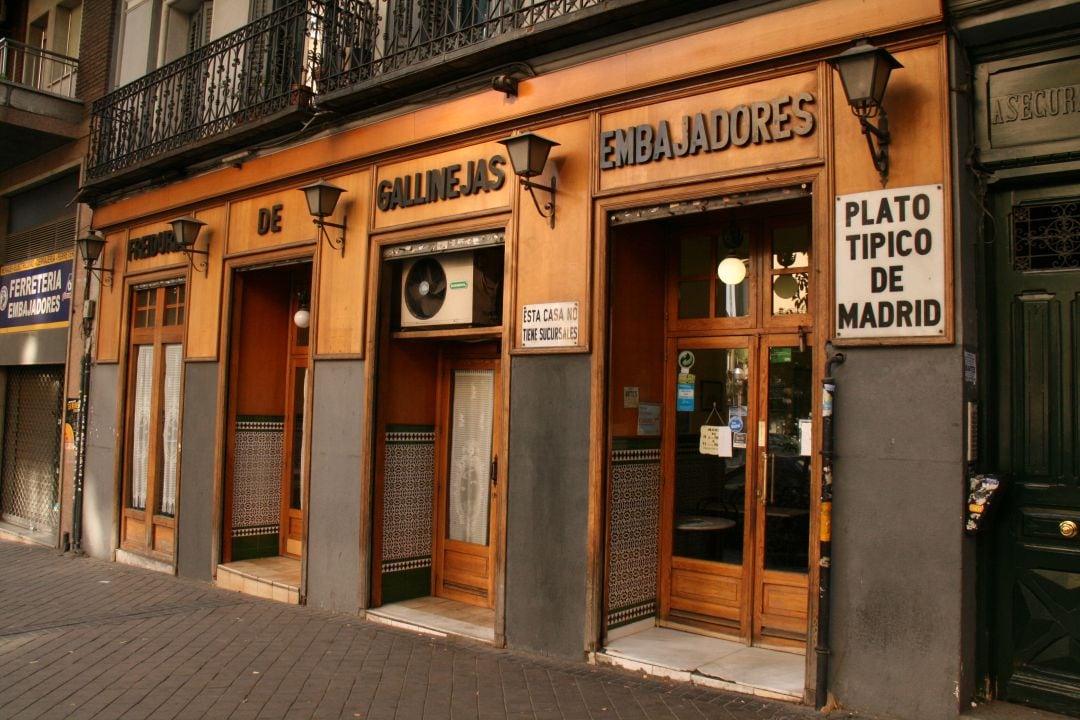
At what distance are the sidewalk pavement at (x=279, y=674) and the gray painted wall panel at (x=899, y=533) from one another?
0.53 m

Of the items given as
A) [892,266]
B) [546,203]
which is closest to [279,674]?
[546,203]

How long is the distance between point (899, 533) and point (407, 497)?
4.78 metres

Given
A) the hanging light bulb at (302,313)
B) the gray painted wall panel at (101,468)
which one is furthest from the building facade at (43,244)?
the hanging light bulb at (302,313)

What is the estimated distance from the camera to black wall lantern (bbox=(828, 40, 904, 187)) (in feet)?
16.7

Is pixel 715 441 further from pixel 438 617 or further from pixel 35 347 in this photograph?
pixel 35 347

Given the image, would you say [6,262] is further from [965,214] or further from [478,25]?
[965,214]

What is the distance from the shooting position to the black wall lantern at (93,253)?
12.3 m

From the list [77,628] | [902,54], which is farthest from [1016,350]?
[77,628]

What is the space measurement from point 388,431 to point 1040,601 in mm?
5479

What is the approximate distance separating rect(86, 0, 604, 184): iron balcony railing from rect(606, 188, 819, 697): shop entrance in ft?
6.97

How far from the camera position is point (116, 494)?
38.4 feet

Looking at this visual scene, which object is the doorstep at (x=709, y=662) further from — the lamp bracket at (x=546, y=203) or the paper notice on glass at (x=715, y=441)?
the lamp bracket at (x=546, y=203)

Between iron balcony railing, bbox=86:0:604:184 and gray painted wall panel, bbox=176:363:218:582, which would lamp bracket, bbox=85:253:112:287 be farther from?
gray painted wall panel, bbox=176:363:218:582

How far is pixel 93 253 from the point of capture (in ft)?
40.7
